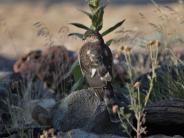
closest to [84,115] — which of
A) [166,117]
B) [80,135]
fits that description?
[80,135]

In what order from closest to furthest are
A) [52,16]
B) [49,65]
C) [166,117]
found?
[166,117] < [49,65] < [52,16]

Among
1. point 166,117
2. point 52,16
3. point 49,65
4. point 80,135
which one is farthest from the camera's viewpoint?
point 52,16

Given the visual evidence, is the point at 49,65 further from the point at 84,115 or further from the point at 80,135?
the point at 80,135

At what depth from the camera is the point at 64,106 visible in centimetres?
541

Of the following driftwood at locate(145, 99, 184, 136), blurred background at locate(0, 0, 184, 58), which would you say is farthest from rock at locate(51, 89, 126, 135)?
blurred background at locate(0, 0, 184, 58)

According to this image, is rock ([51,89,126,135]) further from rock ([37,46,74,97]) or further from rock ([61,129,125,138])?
rock ([37,46,74,97])

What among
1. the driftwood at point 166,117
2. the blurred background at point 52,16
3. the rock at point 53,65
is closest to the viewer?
the driftwood at point 166,117

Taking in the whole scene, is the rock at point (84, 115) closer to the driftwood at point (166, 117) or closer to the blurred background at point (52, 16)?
the driftwood at point (166, 117)

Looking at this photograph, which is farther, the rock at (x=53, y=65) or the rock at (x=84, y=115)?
the rock at (x=53, y=65)

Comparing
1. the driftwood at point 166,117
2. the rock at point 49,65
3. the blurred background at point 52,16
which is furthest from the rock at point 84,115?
the blurred background at point 52,16

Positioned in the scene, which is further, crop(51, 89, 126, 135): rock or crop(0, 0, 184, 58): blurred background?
crop(0, 0, 184, 58): blurred background

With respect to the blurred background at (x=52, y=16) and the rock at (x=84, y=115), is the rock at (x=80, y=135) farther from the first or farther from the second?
the blurred background at (x=52, y=16)

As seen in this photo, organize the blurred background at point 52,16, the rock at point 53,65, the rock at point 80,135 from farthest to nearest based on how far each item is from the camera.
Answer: the blurred background at point 52,16, the rock at point 53,65, the rock at point 80,135

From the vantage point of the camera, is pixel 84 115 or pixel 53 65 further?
pixel 53 65
